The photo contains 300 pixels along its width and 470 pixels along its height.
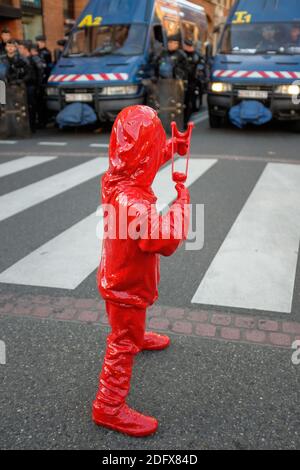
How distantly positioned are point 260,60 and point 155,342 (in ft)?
28.8

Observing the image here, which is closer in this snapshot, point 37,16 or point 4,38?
point 4,38

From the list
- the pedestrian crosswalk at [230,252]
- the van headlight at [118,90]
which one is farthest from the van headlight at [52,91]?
the pedestrian crosswalk at [230,252]

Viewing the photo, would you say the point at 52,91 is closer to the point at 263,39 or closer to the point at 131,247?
the point at 263,39

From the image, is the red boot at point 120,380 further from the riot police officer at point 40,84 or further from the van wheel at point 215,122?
the riot police officer at point 40,84

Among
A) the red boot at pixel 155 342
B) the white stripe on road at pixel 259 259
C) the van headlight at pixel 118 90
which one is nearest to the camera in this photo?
the red boot at pixel 155 342

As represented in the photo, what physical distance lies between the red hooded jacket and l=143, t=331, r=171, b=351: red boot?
0.73 m

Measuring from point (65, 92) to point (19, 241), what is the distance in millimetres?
6716

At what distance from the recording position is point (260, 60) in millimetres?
10172

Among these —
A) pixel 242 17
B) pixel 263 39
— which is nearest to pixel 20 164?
pixel 263 39

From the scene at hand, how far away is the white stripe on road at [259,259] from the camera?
3.55 metres

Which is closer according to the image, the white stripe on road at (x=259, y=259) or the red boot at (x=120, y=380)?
the red boot at (x=120, y=380)

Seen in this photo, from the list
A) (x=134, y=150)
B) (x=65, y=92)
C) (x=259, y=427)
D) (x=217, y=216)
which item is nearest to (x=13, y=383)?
(x=259, y=427)

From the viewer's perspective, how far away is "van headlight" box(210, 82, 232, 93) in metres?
10.4

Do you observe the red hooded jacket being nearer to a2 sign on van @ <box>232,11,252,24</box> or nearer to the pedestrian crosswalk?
the pedestrian crosswalk
